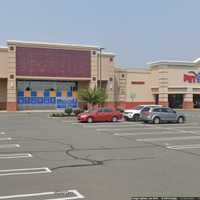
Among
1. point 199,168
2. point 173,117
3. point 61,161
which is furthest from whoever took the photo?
point 173,117

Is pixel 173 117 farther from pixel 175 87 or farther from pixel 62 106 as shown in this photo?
pixel 175 87

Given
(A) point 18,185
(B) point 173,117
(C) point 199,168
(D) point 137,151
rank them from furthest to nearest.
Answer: (B) point 173,117 → (D) point 137,151 → (C) point 199,168 → (A) point 18,185

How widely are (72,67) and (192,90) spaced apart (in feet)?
78.9

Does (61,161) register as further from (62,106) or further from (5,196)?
(62,106)

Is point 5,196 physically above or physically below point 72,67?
below

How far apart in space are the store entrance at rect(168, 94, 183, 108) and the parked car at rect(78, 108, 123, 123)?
115 feet

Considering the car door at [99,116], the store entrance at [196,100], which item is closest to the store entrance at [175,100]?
the store entrance at [196,100]

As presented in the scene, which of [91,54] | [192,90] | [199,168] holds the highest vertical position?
[91,54]

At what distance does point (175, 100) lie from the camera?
68.7m

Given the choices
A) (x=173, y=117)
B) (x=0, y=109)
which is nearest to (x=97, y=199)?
(x=173, y=117)

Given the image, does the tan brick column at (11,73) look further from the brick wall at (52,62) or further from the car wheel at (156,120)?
the car wheel at (156,120)

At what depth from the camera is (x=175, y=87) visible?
66.4m

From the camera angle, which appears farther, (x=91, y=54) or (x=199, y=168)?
(x=91, y=54)

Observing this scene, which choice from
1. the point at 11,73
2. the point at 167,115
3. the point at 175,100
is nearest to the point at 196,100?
the point at 175,100
